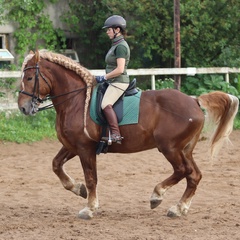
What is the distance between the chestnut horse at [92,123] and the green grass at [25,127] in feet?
19.5

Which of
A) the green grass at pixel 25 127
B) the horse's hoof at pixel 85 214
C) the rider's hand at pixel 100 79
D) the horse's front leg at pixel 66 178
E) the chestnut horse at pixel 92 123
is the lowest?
the green grass at pixel 25 127

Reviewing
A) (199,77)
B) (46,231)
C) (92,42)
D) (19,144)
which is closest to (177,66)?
(199,77)

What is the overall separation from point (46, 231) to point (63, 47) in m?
13.4

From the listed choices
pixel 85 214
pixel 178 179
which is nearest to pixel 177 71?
pixel 178 179

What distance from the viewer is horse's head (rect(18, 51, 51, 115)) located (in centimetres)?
845

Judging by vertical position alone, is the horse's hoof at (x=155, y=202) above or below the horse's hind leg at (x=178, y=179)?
below

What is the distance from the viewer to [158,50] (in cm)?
1975

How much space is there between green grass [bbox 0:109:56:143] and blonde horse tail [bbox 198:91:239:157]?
6409 millimetres

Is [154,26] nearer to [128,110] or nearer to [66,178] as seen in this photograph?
[128,110]

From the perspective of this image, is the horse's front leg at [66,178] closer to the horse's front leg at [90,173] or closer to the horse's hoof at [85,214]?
the horse's front leg at [90,173]

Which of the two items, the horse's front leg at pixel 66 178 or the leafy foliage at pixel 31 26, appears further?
the leafy foliage at pixel 31 26

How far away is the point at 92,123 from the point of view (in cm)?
845

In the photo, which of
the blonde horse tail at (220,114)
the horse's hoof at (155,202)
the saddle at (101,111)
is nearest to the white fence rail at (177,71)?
the blonde horse tail at (220,114)

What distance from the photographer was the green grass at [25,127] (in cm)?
1458
